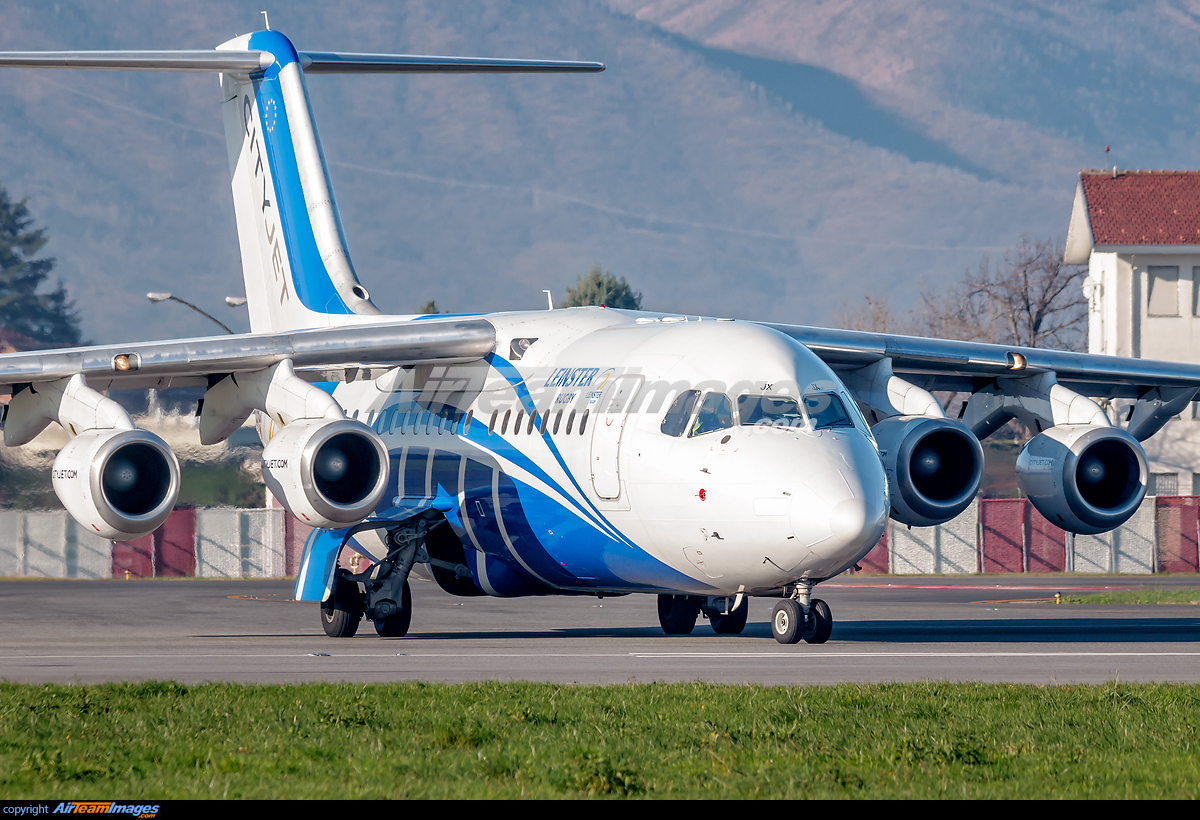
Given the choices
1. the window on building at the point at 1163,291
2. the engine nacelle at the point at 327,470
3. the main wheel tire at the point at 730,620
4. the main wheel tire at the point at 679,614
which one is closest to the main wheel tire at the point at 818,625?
the main wheel tire at the point at 730,620

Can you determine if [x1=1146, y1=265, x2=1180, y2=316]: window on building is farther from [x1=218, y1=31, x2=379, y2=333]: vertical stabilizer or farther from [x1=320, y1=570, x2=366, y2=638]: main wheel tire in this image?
[x1=320, y1=570, x2=366, y2=638]: main wheel tire

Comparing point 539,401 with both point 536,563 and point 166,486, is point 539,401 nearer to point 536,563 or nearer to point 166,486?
point 536,563

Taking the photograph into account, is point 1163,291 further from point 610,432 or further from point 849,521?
point 849,521

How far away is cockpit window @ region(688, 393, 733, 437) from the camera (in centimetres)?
1550

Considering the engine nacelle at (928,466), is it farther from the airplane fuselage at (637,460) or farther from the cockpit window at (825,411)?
the cockpit window at (825,411)

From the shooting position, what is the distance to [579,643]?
1769 centimetres

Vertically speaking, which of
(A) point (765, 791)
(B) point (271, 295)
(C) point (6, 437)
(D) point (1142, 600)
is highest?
(B) point (271, 295)

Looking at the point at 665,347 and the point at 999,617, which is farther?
the point at 999,617

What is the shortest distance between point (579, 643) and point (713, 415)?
3.61 m

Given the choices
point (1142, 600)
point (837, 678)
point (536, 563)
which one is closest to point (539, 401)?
point (536, 563)

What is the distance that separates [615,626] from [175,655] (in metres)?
7.73

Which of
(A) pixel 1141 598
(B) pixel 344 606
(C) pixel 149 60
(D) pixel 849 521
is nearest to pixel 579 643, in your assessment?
(B) pixel 344 606

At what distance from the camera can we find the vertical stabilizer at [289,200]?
23.6 m

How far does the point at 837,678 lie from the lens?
41.1ft
